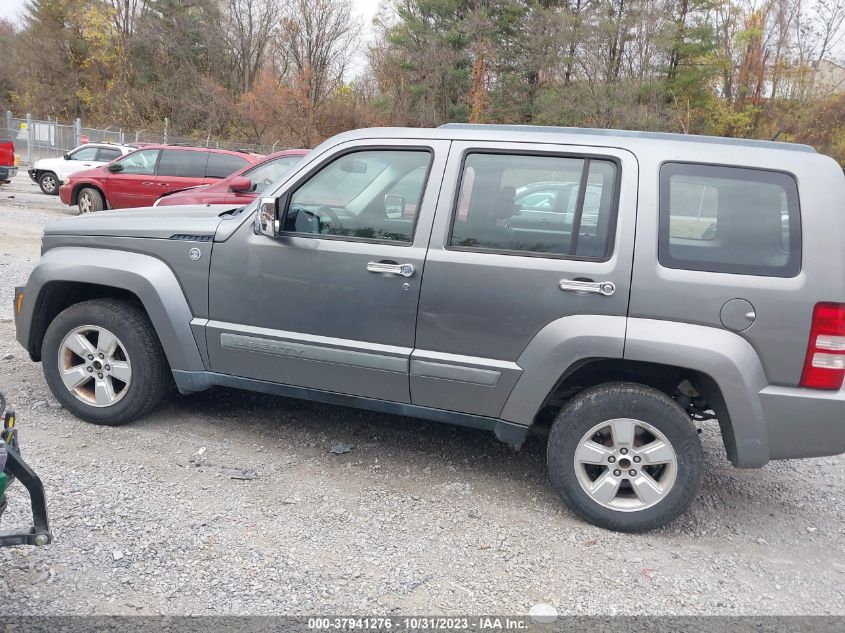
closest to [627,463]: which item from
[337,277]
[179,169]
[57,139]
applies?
[337,277]

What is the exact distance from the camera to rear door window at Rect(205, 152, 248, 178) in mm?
14680

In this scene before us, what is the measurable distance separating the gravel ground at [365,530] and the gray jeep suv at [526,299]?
353 millimetres

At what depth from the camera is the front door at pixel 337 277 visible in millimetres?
3953

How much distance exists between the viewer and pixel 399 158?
4.11m

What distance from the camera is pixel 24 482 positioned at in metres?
2.64

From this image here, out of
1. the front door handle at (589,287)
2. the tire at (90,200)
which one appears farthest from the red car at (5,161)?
the front door handle at (589,287)

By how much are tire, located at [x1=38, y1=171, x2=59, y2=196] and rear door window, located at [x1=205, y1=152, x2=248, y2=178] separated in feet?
25.8

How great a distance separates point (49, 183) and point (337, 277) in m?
19.2

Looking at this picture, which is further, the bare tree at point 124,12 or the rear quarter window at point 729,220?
the bare tree at point 124,12

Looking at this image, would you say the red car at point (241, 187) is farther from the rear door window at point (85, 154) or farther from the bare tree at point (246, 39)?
the bare tree at point (246, 39)

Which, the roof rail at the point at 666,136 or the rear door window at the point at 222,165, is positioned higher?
the roof rail at the point at 666,136

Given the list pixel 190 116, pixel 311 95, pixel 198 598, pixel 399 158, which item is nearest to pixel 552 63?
pixel 311 95

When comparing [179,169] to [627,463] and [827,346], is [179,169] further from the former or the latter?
[827,346]

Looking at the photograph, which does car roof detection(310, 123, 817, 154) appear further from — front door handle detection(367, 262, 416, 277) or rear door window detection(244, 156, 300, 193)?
rear door window detection(244, 156, 300, 193)
